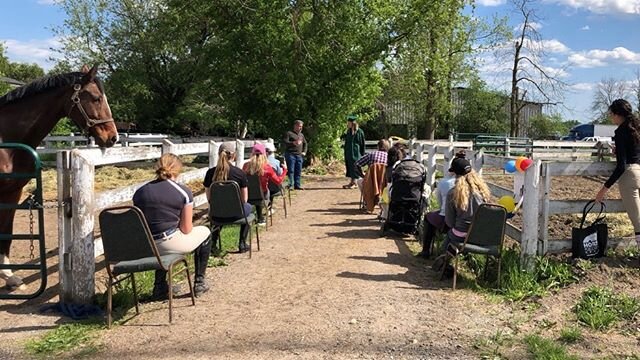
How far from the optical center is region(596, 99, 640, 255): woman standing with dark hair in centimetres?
596

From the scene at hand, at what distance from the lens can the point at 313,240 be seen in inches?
319

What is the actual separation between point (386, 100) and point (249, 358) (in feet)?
130

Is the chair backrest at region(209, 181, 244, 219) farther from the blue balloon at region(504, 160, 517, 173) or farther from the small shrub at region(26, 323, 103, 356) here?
the blue balloon at region(504, 160, 517, 173)

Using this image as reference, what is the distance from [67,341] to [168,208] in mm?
1327

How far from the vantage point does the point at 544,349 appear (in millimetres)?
4191

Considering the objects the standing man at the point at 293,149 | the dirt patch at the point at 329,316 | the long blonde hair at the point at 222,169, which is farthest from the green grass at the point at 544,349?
the standing man at the point at 293,149

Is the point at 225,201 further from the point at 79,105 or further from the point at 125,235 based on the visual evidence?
the point at 125,235

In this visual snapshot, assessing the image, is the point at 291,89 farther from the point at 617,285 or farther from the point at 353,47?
the point at 617,285

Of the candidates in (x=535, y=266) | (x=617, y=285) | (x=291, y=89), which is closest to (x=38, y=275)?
(x=535, y=266)

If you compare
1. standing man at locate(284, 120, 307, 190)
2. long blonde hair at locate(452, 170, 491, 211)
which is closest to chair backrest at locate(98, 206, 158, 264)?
long blonde hair at locate(452, 170, 491, 211)

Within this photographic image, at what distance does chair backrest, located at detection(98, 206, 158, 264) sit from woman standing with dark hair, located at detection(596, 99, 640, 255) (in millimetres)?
4700

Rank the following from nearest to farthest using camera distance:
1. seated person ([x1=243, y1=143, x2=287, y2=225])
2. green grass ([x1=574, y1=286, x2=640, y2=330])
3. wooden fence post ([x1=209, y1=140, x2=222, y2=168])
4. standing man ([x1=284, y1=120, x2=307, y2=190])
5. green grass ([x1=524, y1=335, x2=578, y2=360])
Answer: green grass ([x1=524, y1=335, x2=578, y2=360]), green grass ([x1=574, y1=286, x2=640, y2=330]), seated person ([x1=243, y1=143, x2=287, y2=225]), wooden fence post ([x1=209, y1=140, x2=222, y2=168]), standing man ([x1=284, y1=120, x2=307, y2=190])

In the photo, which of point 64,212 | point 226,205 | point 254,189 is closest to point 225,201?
point 226,205

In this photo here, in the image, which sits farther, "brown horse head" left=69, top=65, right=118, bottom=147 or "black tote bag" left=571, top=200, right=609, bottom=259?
"black tote bag" left=571, top=200, right=609, bottom=259
